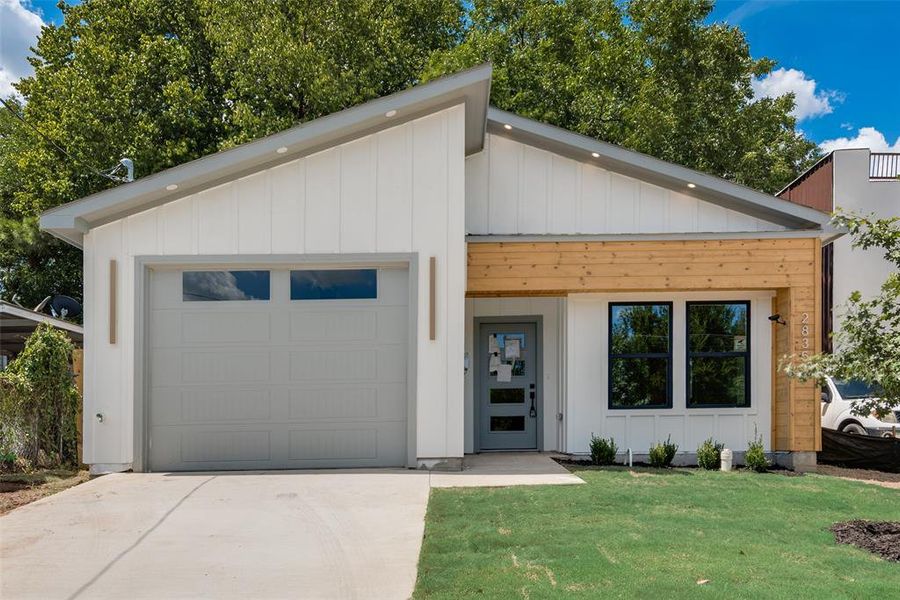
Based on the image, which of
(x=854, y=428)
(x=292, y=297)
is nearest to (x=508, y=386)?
(x=292, y=297)

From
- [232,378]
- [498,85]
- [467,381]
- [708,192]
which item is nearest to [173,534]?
[232,378]

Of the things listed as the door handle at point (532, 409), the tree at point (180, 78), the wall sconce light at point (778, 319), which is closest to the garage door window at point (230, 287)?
the door handle at point (532, 409)

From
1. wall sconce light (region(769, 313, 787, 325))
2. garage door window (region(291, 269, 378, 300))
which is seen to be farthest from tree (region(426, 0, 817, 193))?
garage door window (region(291, 269, 378, 300))

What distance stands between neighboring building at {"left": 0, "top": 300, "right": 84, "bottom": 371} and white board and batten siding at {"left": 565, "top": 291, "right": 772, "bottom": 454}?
27.3ft

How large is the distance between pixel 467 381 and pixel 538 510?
4294mm

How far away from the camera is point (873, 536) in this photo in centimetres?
619

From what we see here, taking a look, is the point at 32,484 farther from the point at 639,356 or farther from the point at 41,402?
the point at 639,356

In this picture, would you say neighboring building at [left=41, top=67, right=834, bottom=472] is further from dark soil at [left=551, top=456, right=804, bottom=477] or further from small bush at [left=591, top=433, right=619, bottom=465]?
small bush at [left=591, top=433, right=619, bottom=465]

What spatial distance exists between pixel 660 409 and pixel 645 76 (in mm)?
17101

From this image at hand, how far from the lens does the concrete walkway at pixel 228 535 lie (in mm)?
5035

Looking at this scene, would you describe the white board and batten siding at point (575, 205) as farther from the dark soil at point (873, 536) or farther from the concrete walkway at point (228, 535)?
the dark soil at point (873, 536)

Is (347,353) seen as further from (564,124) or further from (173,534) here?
(564,124)

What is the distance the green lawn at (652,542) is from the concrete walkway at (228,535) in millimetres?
428

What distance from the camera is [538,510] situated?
Answer: 6.96m
